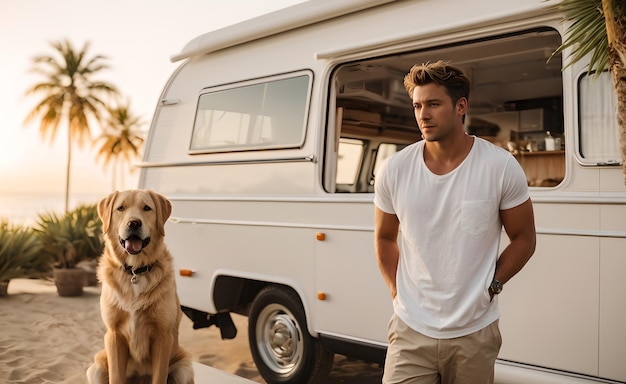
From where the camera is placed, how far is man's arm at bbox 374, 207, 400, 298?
9.23 feet

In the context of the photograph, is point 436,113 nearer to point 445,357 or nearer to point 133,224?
point 445,357

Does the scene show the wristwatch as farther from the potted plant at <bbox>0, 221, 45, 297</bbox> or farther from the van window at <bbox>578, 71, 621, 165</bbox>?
the potted plant at <bbox>0, 221, 45, 297</bbox>

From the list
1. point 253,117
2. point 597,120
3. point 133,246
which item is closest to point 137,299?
point 133,246

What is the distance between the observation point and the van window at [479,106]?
4.86 meters

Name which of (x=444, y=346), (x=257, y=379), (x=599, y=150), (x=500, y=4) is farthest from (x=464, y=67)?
(x=444, y=346)

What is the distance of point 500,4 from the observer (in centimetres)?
384

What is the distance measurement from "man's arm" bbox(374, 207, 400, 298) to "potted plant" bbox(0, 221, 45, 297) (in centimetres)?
880

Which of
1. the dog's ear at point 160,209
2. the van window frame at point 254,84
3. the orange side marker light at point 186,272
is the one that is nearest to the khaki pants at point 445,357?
the dog's ear at point 160,209

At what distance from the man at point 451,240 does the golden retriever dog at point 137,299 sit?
1.75 metres

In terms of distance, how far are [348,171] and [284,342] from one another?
5.64ft

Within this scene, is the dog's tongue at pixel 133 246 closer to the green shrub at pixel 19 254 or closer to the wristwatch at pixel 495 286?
the wristwatch at pixel 495 286

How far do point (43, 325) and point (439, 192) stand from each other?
282 inches

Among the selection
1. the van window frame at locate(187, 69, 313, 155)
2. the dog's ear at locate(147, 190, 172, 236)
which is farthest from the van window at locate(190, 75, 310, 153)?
the dog's ear at locate(147, 190, 172, 236)

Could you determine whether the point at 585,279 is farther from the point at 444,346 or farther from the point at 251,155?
the point at 251,155
